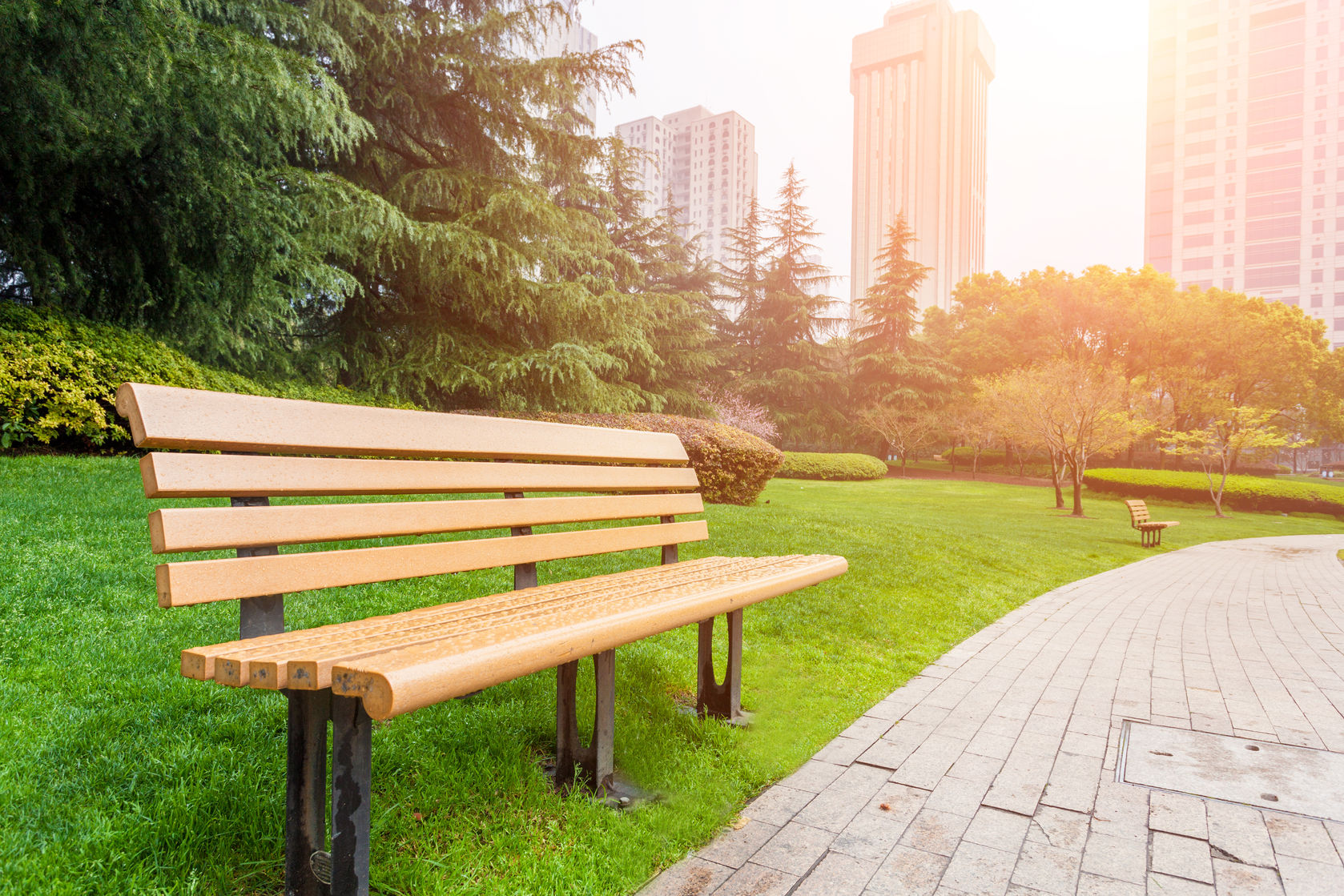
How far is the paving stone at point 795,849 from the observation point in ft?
6.05

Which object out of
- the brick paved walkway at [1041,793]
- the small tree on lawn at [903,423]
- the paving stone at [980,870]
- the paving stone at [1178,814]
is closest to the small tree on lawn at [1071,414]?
the small tree on lawn at [903,423]

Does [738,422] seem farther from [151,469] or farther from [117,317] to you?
[151,469]

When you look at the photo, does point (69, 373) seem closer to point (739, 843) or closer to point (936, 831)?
point (739, 843)

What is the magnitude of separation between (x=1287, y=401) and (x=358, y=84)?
108ft

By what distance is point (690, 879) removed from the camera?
1764mm

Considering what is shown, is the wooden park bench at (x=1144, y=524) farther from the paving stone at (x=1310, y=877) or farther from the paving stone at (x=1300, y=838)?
the paving stone at (x=1310, y=877)

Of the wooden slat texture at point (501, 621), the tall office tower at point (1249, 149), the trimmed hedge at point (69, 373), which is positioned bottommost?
the wooden slat texture at point (501, 621)

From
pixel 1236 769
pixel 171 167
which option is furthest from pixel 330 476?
pixel 171 167

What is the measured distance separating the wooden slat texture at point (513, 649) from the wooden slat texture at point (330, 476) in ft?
1.71

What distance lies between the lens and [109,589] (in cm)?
334

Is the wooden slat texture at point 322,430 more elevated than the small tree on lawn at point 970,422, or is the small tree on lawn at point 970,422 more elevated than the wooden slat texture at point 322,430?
the small tree on lawn at point 970,422

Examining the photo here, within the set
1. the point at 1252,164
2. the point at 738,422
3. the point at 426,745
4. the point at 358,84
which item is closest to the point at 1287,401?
the point at 738,422

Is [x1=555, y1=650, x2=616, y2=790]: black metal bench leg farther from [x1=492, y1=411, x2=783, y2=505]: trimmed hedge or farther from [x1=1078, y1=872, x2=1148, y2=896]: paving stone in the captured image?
[x1=492, y1=411, x2=783, y2=505]: trimmed hedge

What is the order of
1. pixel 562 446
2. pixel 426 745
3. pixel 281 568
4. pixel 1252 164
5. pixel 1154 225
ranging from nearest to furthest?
pixel 281 568
pixel 426 745
pixel 562 446
pixel 1252 164
pixel 1154 225
